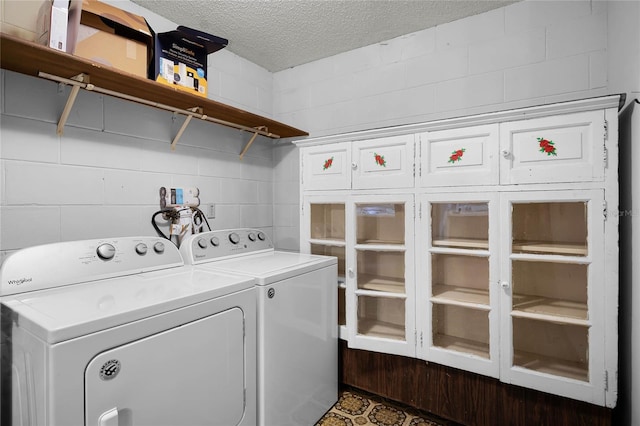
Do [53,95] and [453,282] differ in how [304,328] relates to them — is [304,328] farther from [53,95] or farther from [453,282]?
[53,95]

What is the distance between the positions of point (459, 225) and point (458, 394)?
37.6 inches

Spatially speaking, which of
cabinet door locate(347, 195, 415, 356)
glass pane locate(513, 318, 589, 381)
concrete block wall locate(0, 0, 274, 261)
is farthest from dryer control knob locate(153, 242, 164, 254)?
glass pane locate(513, 318, 589, 381)

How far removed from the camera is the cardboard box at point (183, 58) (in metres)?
1.71

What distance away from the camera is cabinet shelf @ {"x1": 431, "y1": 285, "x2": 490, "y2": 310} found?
69.2 inches

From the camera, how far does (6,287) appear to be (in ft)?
3.89

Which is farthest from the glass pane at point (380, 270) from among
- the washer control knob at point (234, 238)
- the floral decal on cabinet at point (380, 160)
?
the washer control knob at point (234, 238)

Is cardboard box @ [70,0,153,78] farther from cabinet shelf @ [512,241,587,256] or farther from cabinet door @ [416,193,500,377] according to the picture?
cabinet shelf @ [512,241,587,256]

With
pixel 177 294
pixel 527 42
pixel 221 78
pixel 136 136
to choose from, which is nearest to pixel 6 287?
pixel 177 294

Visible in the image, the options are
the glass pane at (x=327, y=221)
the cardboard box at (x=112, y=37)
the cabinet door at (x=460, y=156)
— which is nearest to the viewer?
the cardboard box at (x=112, y=37)

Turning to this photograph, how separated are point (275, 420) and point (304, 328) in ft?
1.48

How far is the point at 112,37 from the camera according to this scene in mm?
1533

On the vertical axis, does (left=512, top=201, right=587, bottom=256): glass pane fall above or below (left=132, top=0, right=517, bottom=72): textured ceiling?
below

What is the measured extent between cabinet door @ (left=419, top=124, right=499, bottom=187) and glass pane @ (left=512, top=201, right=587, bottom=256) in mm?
253

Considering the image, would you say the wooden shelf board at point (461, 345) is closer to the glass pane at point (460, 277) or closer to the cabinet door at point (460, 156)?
the glass pane at point (460, 277)
